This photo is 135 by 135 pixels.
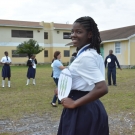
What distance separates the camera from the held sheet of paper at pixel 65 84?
209cm

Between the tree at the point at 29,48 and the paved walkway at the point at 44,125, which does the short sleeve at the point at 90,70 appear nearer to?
the paved walkway at the point at 44,125

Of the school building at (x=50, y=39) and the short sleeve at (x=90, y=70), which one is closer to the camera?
the short sleeve at (x=90, y=70)

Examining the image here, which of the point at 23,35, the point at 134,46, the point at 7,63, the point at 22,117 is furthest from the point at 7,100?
the point at 23,35

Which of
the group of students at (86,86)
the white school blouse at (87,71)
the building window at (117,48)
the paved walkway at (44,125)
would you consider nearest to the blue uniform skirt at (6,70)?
the paved walkway at (44,125)

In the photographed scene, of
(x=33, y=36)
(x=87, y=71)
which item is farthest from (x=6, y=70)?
(x=33, y=36)

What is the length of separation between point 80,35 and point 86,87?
441 mm

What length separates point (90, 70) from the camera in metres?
2.02

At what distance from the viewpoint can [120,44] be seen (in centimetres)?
2706

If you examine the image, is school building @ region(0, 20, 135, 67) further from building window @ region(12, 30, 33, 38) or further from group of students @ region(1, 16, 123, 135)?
group of students @ region(1, 16, 123, 135)

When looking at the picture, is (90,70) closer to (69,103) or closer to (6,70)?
(69,103)

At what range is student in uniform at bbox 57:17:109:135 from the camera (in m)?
2.03

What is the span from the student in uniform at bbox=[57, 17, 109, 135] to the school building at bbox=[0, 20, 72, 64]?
107ft

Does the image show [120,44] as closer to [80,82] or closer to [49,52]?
[49,52]

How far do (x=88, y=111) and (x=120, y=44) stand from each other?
25657 millimetres
